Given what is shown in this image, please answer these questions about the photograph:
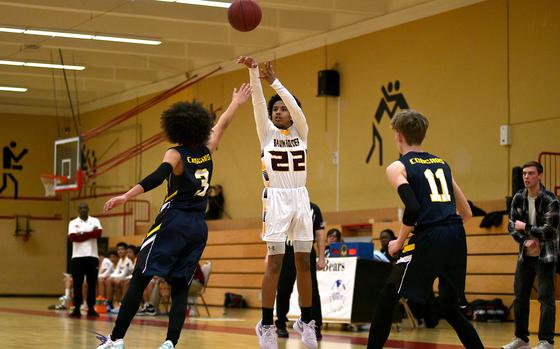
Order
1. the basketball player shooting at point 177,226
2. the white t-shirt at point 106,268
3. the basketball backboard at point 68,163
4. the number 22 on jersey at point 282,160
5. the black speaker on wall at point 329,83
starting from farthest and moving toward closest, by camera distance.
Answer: the basketball backboard at point 68,163
the black speaker on wall at point 329,83
the white t-shirt at point 106,268
the number 22 on jersey at point 282,160
the basketball player shooting at point 177,226

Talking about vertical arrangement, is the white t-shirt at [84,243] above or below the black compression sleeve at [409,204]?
below

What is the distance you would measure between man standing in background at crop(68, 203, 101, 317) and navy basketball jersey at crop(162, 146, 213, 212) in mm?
8478

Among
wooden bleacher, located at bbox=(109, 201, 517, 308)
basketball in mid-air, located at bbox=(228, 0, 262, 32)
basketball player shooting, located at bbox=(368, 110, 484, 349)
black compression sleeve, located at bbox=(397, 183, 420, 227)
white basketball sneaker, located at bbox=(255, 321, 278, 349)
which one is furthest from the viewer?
wooden bleacher, located at bbox=(109, 201, 517, 308)

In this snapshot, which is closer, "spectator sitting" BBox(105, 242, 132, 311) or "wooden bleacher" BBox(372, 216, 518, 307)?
"wooden bleacher" BBox(372, 216, 518, 307)

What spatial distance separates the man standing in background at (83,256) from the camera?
1480 centimetres

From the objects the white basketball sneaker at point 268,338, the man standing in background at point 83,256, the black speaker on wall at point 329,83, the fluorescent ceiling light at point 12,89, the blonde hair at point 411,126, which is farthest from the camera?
the fluorescent ceiling light at point 12,89

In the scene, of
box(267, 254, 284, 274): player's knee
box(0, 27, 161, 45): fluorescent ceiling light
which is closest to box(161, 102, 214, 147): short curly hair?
Answer: box(267, 254, 284, 274): player's knee

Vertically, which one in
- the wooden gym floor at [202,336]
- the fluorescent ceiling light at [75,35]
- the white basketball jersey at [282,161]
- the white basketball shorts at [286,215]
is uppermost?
the fluorescent ceiling light at [75,35]

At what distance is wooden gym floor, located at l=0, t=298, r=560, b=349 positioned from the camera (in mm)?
8938

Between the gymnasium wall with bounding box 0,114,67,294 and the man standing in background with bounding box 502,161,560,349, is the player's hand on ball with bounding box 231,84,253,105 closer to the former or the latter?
the man standing in background with bounding box 502,161,560,349

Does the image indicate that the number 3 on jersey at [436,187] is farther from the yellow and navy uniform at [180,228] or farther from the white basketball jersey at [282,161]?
the white basketball jersey at [282,161]

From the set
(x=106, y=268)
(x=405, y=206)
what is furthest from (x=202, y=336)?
(x=106, y=268)

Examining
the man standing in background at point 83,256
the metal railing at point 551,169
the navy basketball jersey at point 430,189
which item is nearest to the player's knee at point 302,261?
the navy basketball jersey at point 430,189

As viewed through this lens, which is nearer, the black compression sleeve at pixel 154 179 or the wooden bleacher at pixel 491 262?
the black compression sleeve at pixel 154 179
